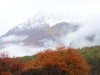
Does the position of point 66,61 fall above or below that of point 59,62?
above

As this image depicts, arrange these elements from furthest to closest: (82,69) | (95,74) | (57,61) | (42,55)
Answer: (95,74) → (42,55) → (82,69) → (57,61)

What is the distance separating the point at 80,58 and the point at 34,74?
148ft

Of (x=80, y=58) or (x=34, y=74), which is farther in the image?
(x=80, y=58)

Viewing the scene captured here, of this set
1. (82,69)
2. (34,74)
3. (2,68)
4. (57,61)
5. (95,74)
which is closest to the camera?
(34,74)

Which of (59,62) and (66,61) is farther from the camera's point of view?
(66,61)

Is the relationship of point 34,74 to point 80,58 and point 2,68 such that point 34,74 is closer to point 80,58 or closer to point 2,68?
point 2,68

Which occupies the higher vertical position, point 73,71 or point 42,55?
point 42,55

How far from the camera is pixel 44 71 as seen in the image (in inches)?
2143

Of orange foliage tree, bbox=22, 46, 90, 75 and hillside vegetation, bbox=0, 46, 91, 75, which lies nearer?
hillside vegetation, bbox=0, 46, 91, 75

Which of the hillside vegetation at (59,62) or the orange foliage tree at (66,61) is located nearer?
the hillside vegetation at (59,62)

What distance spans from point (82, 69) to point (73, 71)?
17.8 ft

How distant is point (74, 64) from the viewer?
91250 millimetres

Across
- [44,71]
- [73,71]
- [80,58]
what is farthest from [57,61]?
[44,71]

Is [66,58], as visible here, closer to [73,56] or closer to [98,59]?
[73,56]
